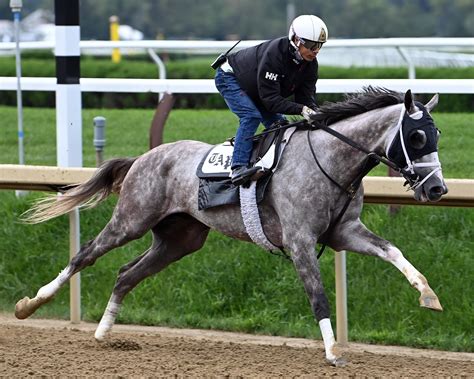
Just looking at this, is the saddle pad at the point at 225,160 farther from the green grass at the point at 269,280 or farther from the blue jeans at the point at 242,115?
the green grass at the point at 269,280

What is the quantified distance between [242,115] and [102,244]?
1.28 meters

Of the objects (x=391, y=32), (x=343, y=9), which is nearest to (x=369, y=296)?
(x=391, y=32)

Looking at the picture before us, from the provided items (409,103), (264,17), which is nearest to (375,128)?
(409,103)

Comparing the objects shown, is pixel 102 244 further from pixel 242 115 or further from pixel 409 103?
pixel 409 103

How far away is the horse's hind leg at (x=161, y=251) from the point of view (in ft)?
24.8

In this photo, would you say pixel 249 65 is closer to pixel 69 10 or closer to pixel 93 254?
pixel 93 254

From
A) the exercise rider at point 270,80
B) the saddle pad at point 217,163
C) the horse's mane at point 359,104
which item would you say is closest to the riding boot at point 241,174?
the exercise rider at point 270,80

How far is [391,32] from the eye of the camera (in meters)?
44.5

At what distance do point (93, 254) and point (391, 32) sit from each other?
3808 cm

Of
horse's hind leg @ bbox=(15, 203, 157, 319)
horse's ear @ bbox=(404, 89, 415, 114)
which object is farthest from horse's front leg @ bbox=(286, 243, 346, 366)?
horse's hind leg @ bbox=(15, 203, 157, 319)

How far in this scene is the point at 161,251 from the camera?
24.9ft

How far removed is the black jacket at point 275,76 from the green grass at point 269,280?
1820 millimetres

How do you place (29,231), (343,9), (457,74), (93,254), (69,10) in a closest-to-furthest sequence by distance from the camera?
(93,254) → (69,10) → (29,231) → (457,74) → (343,9)

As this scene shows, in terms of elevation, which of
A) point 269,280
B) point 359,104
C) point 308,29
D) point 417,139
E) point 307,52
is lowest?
point 269,280
